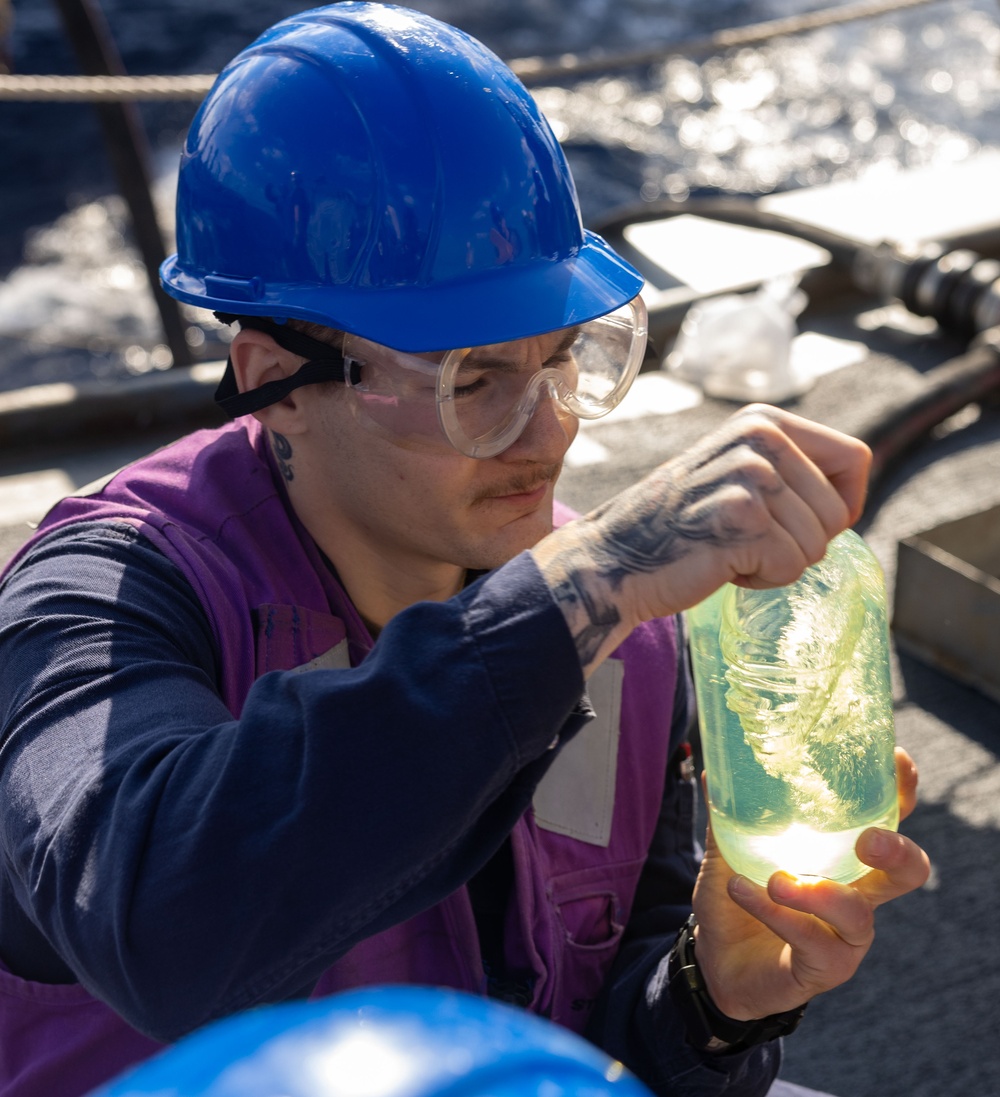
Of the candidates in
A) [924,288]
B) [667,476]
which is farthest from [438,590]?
[924,288]

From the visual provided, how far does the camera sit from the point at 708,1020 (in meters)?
1.43

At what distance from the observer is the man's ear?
4.84 ft

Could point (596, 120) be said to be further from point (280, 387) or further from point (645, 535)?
point (645, 535)

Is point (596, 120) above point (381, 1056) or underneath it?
underneath

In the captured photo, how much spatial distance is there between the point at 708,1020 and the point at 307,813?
0.70m

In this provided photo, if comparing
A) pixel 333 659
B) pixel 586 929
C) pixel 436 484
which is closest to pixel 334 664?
pixel 333 659

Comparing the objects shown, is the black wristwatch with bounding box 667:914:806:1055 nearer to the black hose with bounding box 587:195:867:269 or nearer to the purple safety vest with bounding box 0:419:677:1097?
the purple safety vest with bounding box 0:419:677:1097

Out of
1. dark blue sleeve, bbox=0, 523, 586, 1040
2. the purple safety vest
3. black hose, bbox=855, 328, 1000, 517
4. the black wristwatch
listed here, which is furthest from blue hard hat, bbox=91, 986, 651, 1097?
black hose, bbox=855, 328, 1000, 517

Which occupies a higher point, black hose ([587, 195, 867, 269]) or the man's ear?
the man's ear

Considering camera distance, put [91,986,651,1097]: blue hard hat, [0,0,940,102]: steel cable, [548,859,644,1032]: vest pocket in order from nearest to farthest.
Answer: [91,986,651,1097]: blue hard hat → [548,859,644,1032]: vest pocket → [0,0,940,102]: steel cable

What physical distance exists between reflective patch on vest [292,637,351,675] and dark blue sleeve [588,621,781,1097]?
1.53 feet

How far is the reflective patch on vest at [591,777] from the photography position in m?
1.56

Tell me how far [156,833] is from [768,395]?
311 cm

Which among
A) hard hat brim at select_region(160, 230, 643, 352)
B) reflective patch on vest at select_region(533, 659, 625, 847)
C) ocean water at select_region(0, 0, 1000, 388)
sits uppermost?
hard hat brim at select_region(160, 230, 643, 352)
